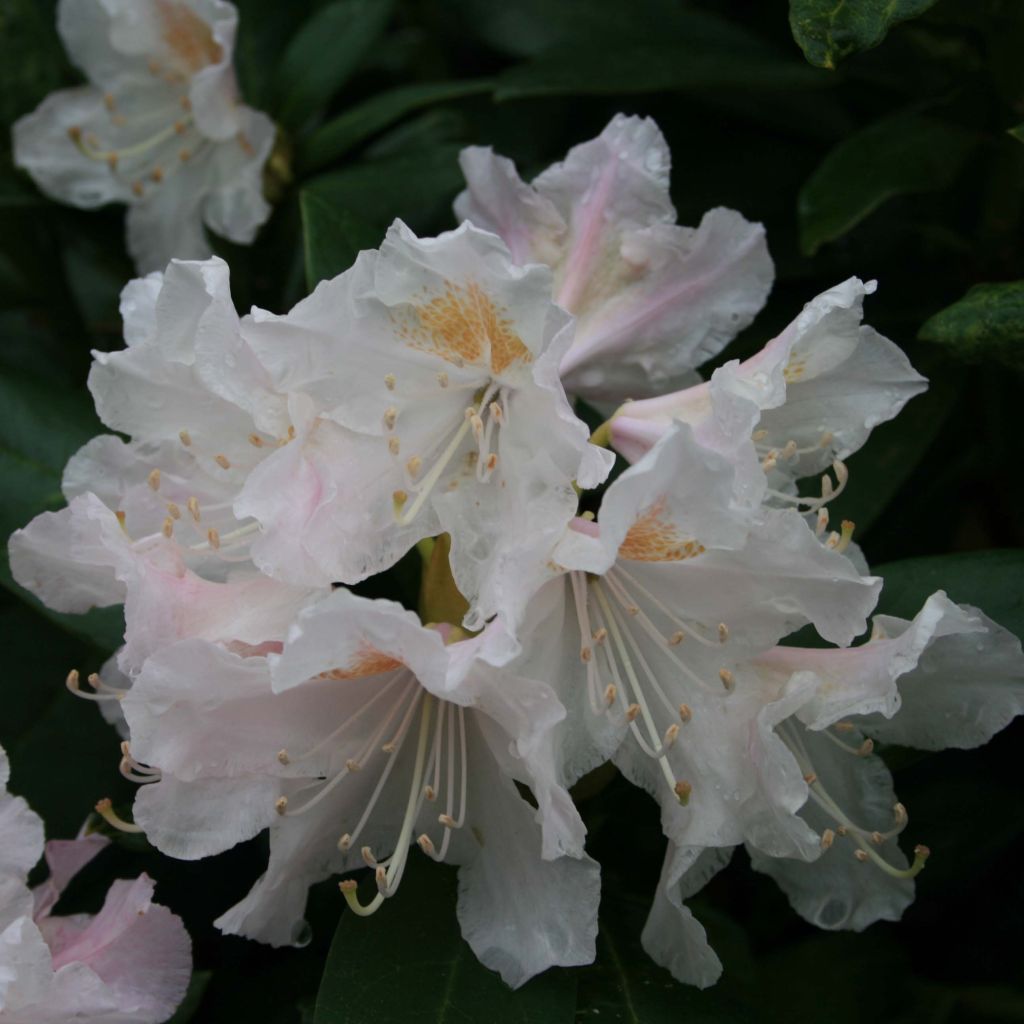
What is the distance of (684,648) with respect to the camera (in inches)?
42.5

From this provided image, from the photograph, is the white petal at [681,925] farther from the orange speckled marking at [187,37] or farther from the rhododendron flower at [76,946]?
the orange speckled marking at [187,37]

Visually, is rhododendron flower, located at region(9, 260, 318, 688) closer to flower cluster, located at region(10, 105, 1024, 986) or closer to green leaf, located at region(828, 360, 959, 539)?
flower cluster, located at region(10, 105, 1024, 986)

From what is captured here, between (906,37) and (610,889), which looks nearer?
(610,889)

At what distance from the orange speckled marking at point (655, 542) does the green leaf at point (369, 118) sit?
760 millimetres

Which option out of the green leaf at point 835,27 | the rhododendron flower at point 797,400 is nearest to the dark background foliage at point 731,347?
the green leaf at point 835,27

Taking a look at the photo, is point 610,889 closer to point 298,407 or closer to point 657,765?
point 657,765

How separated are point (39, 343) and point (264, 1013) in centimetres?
97

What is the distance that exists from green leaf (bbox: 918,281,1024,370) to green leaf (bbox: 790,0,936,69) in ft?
0.76

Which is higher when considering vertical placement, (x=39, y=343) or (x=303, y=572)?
(x=303, y=572)

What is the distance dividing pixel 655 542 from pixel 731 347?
556mm

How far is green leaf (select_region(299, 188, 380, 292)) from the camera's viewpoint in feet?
4.37

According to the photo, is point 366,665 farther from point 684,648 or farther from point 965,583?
point 965,583

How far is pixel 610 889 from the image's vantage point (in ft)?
4.27

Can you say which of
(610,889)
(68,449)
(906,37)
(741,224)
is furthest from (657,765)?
(906,37)
